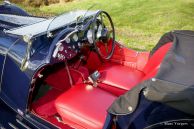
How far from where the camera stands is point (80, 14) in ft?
15.4

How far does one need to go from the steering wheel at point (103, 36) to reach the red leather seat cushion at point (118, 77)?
0.20m

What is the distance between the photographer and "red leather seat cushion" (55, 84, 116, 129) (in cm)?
375

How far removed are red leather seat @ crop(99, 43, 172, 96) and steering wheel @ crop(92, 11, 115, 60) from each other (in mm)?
214

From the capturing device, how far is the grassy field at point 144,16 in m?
10.3

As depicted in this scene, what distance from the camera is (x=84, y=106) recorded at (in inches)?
154

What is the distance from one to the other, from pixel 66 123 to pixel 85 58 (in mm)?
1254

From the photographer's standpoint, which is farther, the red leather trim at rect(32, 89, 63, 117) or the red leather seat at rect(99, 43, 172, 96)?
the red leather seat at rect(99, 43, 172, 96)

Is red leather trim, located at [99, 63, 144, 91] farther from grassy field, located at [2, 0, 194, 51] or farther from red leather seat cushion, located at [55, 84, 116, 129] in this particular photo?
grassy field, located at [2, 0, 194, 51]

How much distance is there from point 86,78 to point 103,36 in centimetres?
65

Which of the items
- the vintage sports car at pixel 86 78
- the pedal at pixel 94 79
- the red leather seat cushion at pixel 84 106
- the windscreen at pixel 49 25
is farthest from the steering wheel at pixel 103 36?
the red leather seat cushion at pixel 84 106

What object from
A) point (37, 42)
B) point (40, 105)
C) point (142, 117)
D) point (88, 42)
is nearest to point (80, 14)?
point (88, 42)

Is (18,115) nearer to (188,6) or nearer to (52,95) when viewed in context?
(52,95)

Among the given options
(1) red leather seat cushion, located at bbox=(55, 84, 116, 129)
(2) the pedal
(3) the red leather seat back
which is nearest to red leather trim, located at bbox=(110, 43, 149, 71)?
(3) the red leather seat back

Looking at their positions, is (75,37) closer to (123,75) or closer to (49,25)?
(49,25)
